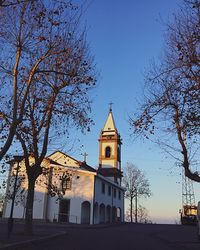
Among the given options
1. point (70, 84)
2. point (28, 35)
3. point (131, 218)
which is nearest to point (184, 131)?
point (70, 84)

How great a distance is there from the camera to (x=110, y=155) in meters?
56.8

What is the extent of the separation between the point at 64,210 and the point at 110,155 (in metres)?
18.1

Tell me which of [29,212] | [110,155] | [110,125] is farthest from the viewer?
[110,125]

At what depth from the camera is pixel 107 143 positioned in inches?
2271

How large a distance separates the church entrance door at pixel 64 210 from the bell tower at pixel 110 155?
15.8m

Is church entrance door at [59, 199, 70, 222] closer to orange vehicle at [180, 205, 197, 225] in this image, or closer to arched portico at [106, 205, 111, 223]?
arched portico at [106, 205, 111, 223]

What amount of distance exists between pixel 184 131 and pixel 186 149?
1539mm

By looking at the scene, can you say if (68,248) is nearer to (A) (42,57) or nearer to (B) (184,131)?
(B) (184,131)

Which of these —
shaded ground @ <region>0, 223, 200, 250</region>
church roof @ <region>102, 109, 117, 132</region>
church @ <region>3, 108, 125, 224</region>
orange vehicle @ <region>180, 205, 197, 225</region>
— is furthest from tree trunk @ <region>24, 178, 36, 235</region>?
church roof @ <region>102, 109, 117, 132</region>

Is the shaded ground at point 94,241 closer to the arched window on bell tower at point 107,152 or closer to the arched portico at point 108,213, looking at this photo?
the arched portico at point 108,213

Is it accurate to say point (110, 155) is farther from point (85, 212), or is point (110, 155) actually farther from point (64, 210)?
point (64, 210)

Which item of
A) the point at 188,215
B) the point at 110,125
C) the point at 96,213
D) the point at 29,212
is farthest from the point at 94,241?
the point at 110,125

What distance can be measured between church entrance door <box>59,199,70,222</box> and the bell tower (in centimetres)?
1579

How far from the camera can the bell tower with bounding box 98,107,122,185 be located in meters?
55.7
